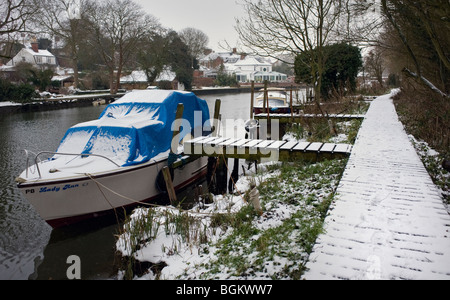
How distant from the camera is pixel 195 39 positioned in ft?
210

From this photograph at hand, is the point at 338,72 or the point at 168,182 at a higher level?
the point at 338,72

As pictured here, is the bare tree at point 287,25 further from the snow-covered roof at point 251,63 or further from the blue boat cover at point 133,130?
the snow-covered roof at point 251,63

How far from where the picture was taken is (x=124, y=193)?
7.29m

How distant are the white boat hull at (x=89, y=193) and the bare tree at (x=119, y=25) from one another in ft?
118

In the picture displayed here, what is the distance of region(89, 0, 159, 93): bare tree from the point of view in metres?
40.7

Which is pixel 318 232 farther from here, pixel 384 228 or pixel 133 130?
pixel 133 130

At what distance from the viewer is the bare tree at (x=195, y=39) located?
62.8 m

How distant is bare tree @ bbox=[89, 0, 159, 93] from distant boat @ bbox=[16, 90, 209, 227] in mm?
34200

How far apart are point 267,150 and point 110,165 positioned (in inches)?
149

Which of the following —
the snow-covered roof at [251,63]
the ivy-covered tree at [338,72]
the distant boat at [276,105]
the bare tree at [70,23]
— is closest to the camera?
the distant boat at [276,105]

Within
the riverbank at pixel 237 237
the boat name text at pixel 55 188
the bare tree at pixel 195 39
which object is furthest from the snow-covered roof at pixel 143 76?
the riverbank at pixel 237 237

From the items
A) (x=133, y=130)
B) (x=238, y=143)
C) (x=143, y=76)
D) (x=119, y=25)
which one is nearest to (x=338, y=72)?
(x=238, y=143)
